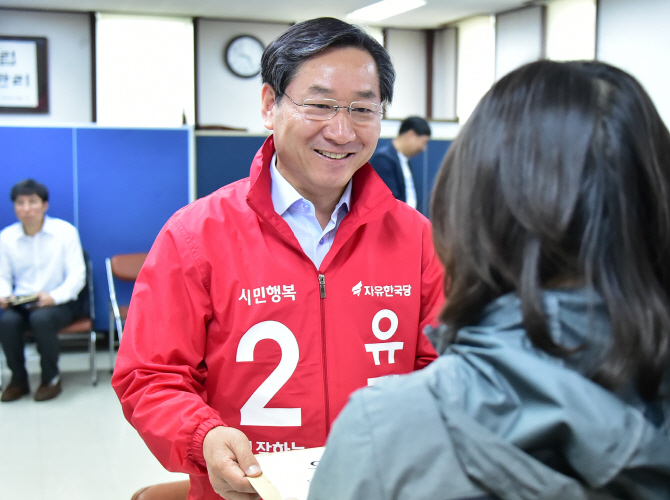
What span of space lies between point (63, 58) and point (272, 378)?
27.4 feet

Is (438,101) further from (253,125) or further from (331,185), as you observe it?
(331,185)

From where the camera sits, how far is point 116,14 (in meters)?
8.54

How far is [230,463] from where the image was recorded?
3.31 ft

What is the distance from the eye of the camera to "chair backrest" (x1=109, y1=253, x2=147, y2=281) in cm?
471

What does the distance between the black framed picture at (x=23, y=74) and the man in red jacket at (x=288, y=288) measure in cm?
798

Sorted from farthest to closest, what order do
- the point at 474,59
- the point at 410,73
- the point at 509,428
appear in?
1. the point at 410,73
2. the point at 474,59
3. the point at 509,428

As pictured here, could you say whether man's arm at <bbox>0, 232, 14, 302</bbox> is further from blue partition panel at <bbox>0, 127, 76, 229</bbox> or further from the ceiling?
the ceiling

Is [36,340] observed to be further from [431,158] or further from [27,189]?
[431,158]

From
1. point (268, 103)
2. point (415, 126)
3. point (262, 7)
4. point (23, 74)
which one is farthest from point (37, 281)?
point (262, 7)

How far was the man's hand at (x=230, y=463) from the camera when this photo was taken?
0.99 metres

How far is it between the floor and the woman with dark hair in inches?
107

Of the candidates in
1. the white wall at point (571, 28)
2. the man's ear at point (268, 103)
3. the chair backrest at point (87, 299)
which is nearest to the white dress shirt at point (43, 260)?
the chair backrest at point (87, 299)

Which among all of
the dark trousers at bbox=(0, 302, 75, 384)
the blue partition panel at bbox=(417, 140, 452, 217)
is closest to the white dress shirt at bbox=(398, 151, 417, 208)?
the blue partition panel at bbox=(417, 140, 452, 217)

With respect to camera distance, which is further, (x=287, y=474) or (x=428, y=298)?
(x=428, y=298)
